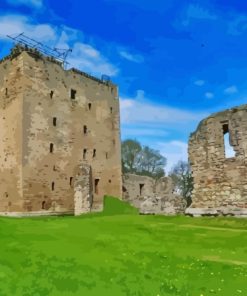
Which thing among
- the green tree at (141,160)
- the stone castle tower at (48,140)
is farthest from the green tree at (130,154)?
the stone castle tower at (48,140)

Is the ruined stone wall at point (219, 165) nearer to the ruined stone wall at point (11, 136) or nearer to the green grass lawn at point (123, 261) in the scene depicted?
the green grass lawn at point (123, 261)

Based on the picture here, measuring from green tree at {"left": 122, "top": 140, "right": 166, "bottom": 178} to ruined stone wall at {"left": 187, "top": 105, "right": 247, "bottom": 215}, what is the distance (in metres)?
36.7

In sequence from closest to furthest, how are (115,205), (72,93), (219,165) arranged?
(219,165)
(72,93)
(115,205)

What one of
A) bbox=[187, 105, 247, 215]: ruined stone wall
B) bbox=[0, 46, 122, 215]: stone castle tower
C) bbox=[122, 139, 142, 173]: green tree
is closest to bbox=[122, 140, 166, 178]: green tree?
bbox=[122, 139, 142, 173]: green tree

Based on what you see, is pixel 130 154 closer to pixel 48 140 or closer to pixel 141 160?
pixel 141 160

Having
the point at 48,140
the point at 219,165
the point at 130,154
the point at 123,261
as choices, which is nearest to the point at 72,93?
the point at 48,140

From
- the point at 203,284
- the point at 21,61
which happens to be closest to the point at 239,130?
the point at 203,284

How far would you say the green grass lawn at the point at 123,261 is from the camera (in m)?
6.55

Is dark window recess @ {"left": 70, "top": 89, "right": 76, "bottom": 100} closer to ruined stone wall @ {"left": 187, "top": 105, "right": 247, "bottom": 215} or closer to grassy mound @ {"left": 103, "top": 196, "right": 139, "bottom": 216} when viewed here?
grassy mound @ {"left": 103, "top": 196, "right": 139, "bottom": 216}

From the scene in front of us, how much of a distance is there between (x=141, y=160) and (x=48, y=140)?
90.4 feet

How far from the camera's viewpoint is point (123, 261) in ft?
28.3

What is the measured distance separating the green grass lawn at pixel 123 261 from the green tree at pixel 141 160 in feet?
134

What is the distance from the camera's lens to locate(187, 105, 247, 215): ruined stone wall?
16250 millimetres

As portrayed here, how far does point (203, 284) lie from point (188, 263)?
1.59 metres
